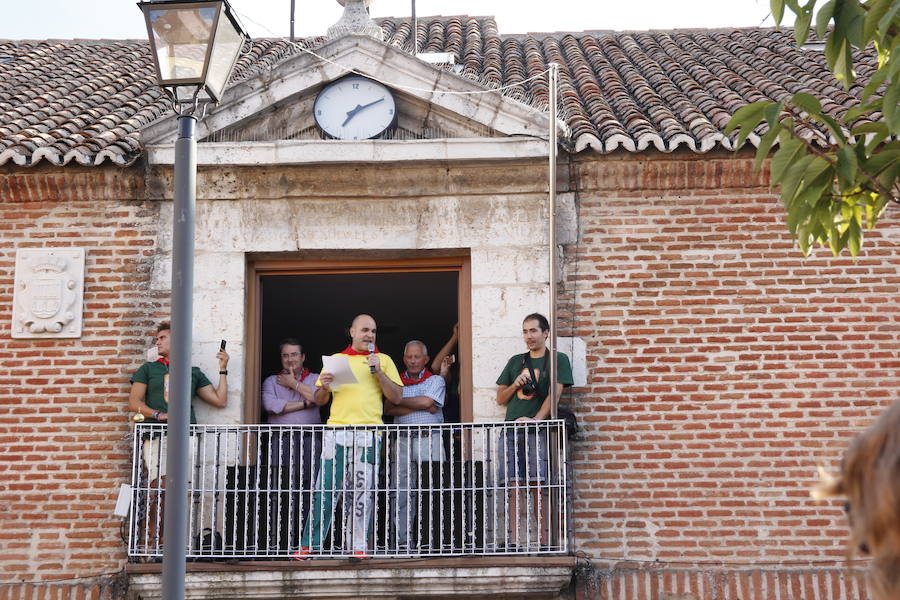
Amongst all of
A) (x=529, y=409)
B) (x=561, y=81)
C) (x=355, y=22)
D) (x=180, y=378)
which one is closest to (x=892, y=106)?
(x=180, y=378)

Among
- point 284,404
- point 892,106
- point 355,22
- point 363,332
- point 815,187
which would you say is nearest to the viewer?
point 892,106

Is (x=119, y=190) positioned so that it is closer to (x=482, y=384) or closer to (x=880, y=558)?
(x=482, y=384)

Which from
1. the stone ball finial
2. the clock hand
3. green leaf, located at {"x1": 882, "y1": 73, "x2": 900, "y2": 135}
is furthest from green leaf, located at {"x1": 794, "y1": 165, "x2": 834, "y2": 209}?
the stone ball finial

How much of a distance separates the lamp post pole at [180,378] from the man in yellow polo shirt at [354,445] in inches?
120

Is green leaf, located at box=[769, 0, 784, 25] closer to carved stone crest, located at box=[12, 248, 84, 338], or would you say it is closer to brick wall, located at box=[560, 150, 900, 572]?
brick wall, located at box=[560, 150, 900, 572]

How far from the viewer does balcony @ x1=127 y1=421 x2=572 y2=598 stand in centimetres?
926

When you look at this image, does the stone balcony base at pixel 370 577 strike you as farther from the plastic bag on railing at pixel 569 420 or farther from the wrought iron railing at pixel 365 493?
the plastic bag on railing at pixel 569 420

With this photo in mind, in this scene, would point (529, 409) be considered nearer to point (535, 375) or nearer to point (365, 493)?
point (535, 375)

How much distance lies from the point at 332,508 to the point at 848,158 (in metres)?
5.30

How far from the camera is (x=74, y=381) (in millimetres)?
10062

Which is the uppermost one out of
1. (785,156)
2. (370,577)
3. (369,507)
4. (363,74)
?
(363,74)

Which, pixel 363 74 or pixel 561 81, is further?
pixel 561 81

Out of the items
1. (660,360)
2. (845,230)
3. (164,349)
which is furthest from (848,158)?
(164,349)

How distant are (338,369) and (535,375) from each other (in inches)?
58.2
